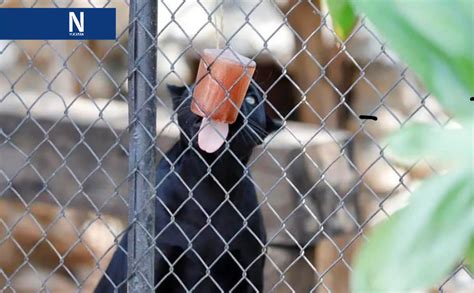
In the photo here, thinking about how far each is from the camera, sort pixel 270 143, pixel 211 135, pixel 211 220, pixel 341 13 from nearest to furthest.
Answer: pixel 341 13 < pixel 211 135 < pixel 211 220 < pixel 270 143

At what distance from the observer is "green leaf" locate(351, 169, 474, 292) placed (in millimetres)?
455

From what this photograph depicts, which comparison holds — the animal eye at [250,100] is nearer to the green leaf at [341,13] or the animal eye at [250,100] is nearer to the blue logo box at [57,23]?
the blue logo box at [57,23]

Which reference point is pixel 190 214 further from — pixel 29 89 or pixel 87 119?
pixel 29 89

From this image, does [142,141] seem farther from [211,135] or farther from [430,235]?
[430,235]

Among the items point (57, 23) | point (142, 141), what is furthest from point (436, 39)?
point (57, 23)

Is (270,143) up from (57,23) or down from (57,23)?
up

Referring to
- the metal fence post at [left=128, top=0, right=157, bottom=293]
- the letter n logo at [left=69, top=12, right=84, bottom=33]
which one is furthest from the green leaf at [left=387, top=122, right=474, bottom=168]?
the letter n logo at [left=69, top=12, right=84, bottom=33]

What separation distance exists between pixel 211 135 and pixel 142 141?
0.31 metres

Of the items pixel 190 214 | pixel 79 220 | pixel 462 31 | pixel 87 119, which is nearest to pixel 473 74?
pixel 462 31

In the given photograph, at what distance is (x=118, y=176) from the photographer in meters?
5.21

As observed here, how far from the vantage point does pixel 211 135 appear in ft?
8.51

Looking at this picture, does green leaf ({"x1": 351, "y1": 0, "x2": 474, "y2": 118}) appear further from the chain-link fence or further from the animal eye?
the chain-link fence

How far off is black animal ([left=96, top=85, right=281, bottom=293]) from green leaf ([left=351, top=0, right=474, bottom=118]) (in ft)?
7.45

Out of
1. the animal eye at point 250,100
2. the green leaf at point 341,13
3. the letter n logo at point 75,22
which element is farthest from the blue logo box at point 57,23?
the green leaf at point 341,13
